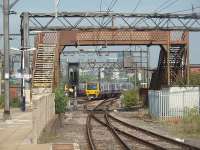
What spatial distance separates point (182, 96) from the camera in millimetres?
36625

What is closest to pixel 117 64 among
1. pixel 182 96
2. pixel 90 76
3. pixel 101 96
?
pixel 101 96

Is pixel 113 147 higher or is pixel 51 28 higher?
pixel 51 28

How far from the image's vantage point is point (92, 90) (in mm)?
89750

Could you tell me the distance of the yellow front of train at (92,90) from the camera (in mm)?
89312

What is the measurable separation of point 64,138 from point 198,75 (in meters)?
24.0

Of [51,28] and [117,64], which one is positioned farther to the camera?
[117,64]

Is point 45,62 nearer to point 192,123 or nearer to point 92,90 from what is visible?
point 192,123

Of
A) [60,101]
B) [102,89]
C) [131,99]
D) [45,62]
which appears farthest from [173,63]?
[102,89]

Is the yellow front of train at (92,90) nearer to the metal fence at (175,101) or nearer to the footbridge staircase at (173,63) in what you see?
the footbridge staircase at (173,63)

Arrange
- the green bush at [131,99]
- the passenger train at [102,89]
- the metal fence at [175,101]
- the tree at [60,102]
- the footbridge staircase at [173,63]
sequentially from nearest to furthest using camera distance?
the metal fence at [175,101]
the tree at [60,102]
the footbridge staircase at [173,63]
the green bush at [131,99]
the passenger train at [102,89]

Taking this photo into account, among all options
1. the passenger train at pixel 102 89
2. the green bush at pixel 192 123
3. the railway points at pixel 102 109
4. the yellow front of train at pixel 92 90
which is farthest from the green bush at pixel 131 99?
the yellow front of train at pixel 92 90

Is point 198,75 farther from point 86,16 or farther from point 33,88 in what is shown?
point 33,88

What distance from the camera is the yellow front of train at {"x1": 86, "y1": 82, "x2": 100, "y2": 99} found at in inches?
3516

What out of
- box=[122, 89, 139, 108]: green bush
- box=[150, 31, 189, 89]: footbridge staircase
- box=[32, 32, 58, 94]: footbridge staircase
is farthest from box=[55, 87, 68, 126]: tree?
box=[122, 89, 139, 108]: green bush
